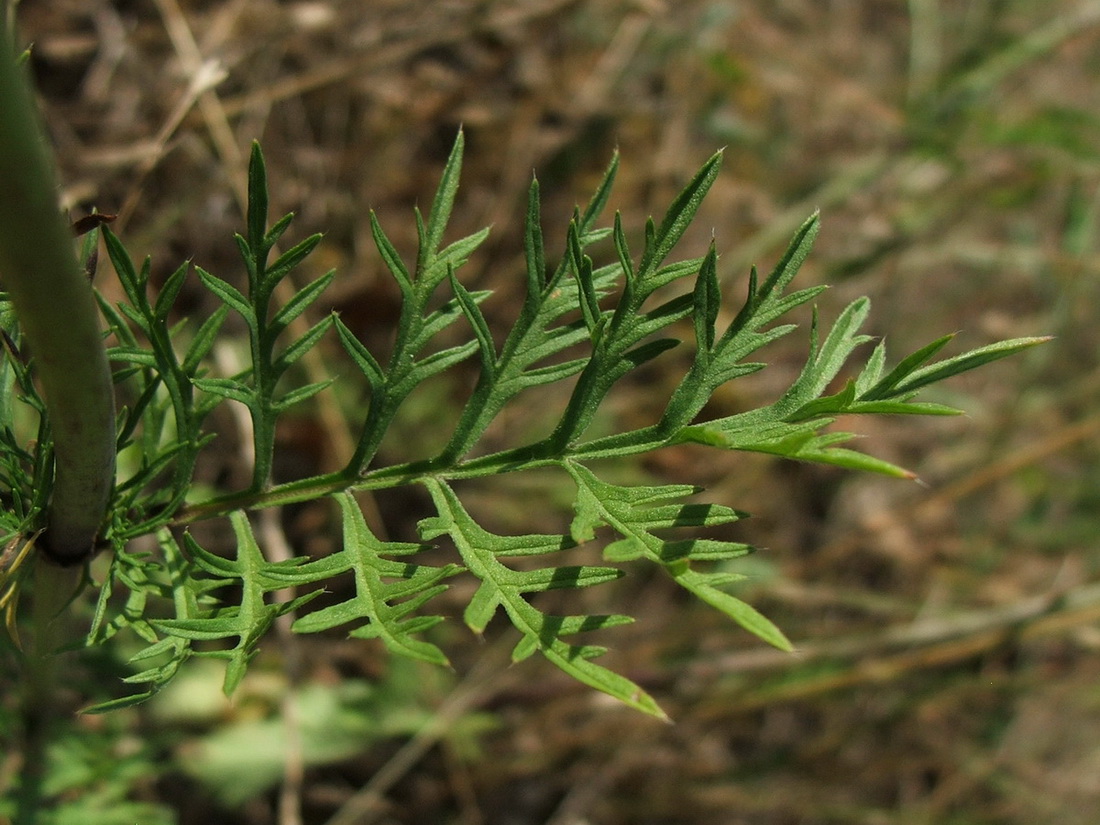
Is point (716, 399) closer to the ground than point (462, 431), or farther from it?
closer to the ground

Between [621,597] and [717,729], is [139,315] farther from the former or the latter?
[717,729]

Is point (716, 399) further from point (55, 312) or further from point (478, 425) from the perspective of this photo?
point (55, 312)

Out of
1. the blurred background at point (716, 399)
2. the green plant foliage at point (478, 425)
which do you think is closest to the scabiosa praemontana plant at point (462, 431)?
the green plant foliage at point (478, 425)

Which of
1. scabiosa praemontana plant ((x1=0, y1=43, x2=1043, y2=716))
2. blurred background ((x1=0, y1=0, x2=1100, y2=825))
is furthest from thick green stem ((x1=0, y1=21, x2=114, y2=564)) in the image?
blurred background ((x1=0, y1=0, x2=1100, y2=825))

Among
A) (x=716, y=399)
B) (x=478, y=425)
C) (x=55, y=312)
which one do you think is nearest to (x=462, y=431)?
(x=478, y=425)

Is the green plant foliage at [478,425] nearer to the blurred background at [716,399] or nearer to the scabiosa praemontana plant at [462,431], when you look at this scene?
the scabiosa praemontana plant at [462,431]

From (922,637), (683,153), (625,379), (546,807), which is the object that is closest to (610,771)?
(546,807)
